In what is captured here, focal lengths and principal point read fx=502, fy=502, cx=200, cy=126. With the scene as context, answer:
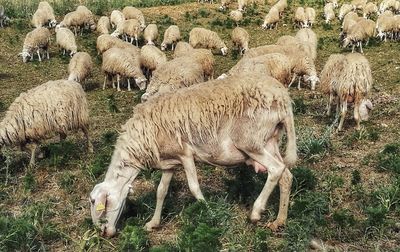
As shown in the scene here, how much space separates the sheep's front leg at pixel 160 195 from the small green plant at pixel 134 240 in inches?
19.3

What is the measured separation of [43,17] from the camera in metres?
23.5

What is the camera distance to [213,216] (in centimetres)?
631

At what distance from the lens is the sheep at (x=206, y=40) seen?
69.2ft

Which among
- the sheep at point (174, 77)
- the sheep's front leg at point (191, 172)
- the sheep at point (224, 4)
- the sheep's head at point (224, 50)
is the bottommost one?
the sheep's head at point (224, 50)

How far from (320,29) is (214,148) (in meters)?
21.6

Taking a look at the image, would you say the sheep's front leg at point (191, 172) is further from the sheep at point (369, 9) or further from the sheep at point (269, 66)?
the sheep at point (369, 9)

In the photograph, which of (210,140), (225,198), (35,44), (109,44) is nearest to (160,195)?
(225,198)

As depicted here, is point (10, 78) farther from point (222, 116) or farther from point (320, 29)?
point (320, 29)

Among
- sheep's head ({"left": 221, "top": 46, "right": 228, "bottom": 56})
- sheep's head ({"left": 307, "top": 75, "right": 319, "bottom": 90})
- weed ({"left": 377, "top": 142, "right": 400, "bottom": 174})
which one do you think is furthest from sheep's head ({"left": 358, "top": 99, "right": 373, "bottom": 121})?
sheep's head ({"left": 221, "top": 46, "right": 228, "bottom": 56})

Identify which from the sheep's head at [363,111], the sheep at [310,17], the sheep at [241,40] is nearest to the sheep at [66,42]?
the sheep at [241,40]

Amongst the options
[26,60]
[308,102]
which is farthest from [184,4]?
[308,102]

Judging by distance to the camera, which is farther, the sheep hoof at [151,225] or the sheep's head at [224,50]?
the sheep's head at [224,50]

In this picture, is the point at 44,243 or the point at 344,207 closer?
the point at 44,243

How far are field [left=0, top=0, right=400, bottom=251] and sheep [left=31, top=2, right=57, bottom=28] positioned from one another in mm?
10065
